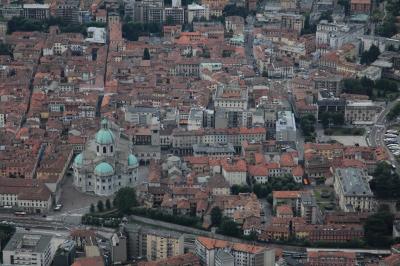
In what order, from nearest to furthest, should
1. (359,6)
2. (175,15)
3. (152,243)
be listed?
1. (152,243)
2. (175,15)
3. (359,6)

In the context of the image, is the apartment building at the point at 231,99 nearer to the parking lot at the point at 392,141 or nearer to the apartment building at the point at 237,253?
the parking lot at the point at 392,141

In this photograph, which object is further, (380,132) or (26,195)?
(380,132)

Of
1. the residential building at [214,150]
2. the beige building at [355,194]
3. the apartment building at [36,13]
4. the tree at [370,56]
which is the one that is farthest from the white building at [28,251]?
the apartment building at [36,13]

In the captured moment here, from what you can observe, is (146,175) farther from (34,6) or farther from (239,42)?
(34,6)

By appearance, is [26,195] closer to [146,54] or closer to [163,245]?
[163,245]

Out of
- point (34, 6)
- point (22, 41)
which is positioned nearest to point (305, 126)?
point (22, 41)

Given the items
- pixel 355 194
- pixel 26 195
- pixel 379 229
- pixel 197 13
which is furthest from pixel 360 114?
pixel 197 13

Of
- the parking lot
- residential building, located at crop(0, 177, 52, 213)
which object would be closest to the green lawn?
the parking lot
